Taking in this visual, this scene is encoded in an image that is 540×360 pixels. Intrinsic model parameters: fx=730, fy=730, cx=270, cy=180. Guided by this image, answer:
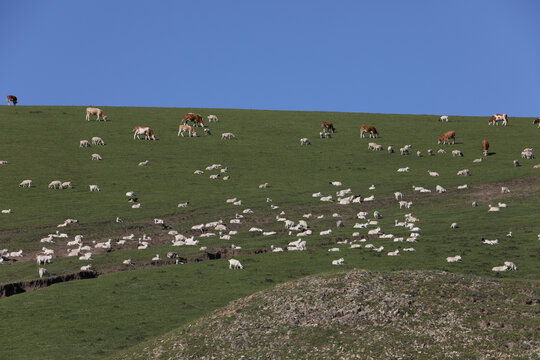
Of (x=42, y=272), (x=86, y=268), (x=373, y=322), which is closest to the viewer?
(x=373, y=322)

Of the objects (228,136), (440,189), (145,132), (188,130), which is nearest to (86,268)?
(440,189)

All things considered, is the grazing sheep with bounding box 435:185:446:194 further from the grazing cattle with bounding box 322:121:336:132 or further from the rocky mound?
the rocky mound

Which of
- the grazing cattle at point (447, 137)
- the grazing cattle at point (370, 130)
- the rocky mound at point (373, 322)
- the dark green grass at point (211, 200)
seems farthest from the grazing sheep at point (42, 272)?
the grazing cattle at point (447, 137)

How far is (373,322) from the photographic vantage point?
102 ft

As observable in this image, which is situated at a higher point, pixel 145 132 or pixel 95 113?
pixel 95 113

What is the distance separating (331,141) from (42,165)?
37785 mm

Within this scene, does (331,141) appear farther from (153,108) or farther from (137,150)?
(153,108)

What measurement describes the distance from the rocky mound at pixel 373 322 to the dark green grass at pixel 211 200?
7081 millimetres

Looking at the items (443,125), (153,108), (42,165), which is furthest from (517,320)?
(153,108)

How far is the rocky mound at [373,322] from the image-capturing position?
28.8 metres

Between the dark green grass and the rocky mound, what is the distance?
7081mm

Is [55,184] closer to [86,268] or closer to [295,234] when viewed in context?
[86,268]

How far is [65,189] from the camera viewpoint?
79438mm

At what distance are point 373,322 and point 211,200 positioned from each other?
4493 centimetres
